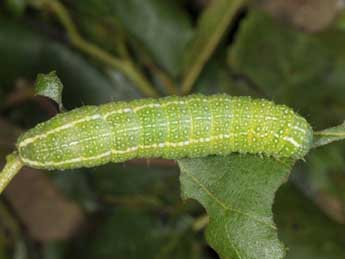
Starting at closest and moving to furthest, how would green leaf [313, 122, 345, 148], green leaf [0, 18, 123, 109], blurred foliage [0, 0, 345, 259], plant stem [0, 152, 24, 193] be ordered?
plant stem [0, 152, 24, 193] < green leaf [313, 122, 345, 148] < blurred foliage [0, 0, 345, 259] < green leaf [0, 18, 123, 109]

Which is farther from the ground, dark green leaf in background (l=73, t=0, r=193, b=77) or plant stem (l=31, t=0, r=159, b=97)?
dark green leaf in background (l=73, t=0, r=193, b=77)

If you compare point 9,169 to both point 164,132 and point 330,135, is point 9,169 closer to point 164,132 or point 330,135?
point 164,132

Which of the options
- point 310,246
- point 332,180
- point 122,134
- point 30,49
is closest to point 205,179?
point 122,134

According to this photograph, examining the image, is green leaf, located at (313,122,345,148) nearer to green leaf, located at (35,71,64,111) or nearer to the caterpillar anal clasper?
the caterpillar anal clasper

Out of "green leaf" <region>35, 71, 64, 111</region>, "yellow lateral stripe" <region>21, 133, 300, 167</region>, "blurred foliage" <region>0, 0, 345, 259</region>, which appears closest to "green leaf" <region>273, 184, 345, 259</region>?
"blurred foliage" <region>0, 0, 345, 259</region>

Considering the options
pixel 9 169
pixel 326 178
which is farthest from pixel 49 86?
pixel 326 178

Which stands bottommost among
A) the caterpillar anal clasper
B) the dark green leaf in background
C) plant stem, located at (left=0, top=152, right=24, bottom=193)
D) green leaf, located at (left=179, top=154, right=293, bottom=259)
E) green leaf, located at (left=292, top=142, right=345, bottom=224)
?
green leaf, located at (left=292, top=142, right=345, bottom=224)

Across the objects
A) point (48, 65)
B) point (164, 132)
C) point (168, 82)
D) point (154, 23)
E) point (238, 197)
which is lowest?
point (48, 65)
